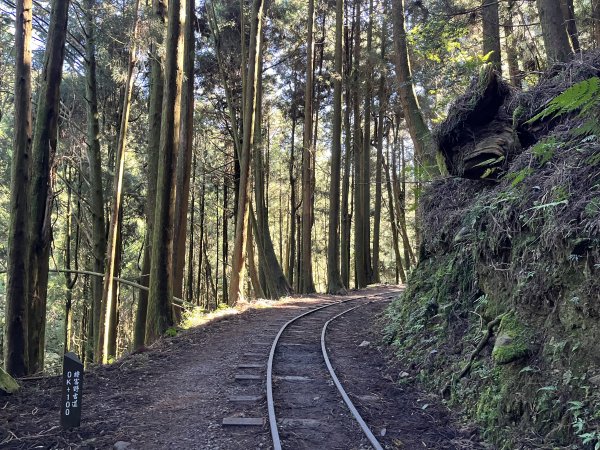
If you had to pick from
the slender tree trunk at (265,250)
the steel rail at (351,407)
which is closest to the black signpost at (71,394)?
the steel rail at (351,407)

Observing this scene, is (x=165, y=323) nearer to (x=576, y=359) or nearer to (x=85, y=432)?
(x=85, y=432)

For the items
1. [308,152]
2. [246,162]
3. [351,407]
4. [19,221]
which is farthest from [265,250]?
[351,407]

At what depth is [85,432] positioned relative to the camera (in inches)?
199

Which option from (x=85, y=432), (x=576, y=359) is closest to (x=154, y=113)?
(x=85, y=432)

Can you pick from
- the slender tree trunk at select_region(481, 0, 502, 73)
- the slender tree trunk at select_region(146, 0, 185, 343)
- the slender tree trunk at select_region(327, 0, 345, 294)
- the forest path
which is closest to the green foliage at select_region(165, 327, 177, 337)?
the slender tree trunk at select_region(146, 0, 185, 343)

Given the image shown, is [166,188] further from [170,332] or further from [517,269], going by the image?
[517,269]

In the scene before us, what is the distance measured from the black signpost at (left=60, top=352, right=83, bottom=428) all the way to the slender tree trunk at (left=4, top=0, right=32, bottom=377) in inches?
108

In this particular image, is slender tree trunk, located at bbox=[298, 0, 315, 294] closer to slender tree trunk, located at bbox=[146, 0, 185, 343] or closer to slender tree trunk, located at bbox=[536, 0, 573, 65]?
slender tree trunk, located at bbox=[146, 0, 185, 343]

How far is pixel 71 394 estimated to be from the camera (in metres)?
5.08

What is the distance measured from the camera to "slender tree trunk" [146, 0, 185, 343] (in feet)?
33.8

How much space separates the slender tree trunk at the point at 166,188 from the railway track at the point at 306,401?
2.72 meters

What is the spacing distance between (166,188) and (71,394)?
594 centimetres

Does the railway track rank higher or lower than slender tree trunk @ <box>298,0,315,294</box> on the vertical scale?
lower

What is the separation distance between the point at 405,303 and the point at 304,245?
1159 centimetres
